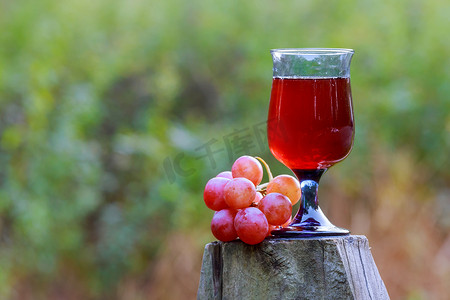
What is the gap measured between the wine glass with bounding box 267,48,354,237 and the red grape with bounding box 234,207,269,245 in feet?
0.36

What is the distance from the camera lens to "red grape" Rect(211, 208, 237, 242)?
1.74 meters

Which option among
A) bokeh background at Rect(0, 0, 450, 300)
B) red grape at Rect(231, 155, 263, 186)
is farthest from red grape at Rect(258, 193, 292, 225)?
bokeh background at Rect(0, 0, 450, 300)

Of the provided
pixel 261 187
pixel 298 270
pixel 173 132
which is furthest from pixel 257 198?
pixel 173 132

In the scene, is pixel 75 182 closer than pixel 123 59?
Yes

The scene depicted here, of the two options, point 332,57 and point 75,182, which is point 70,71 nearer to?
point 75,182

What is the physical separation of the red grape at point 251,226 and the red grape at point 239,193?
0.02 metres

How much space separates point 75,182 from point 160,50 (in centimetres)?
145

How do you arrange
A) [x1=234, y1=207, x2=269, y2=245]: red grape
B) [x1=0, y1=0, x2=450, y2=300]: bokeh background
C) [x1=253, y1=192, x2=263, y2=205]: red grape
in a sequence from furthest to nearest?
[x1=0, y1=0, x2=450, y2=300]: bokeh background, [x1=253, y1=192, x2=263, y2=205]: red grape, [x1=234, y1=207, x2=269, y2=245]: red grape

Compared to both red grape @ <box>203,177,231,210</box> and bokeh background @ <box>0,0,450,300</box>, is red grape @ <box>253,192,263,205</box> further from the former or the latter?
bokeh background @ <box>0,0,450,300</box>

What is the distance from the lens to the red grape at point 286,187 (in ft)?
5.97

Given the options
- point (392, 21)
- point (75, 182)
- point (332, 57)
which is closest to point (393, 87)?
point (392, 21)

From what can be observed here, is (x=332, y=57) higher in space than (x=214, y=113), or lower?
lower

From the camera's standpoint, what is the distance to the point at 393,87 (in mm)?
5059

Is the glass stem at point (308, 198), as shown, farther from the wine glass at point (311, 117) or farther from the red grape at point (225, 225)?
the red grape at point (225, 225)
